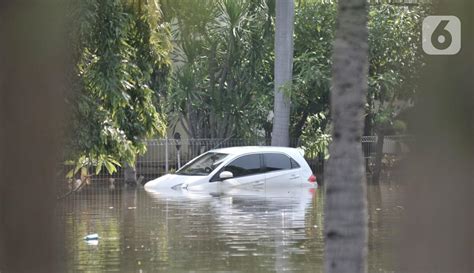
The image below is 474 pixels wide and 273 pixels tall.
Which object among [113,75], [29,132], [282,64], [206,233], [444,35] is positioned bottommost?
[206,233]

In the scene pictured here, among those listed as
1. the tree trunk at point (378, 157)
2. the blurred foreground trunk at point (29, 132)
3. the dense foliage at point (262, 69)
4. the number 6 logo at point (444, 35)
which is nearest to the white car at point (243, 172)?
the dense foliage at point (262, 69)

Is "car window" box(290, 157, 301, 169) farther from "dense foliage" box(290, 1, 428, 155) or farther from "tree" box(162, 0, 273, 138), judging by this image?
"tree" box(162, 0, 273, 138)

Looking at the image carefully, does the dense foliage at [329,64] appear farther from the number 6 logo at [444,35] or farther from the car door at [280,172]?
the number 6 logo at [444,35]

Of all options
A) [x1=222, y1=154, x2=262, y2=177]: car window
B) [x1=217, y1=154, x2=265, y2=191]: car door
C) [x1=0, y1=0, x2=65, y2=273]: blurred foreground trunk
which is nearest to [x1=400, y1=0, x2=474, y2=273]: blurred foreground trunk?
[x1=0, y1=0, x2=65, y2=273]: blurred foreground trunk

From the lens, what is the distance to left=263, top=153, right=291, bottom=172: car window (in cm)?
2281

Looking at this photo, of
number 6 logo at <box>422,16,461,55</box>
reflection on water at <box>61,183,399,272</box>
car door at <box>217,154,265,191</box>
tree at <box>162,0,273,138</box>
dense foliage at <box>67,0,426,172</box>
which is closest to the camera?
number 6 logo at <box>422,16,461,55</box>

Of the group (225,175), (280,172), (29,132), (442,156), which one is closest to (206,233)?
(225,175)

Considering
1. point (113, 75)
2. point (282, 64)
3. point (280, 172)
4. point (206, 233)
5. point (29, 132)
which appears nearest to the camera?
point (29, 132)

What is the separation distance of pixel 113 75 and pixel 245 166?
9.81 metres

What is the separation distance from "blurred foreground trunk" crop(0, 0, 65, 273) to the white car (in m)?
14.6

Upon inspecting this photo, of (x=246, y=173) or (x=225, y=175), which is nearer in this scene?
(x=225, y=175)

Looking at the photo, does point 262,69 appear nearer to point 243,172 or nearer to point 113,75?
point 243,172

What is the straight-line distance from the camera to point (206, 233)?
15.6 m

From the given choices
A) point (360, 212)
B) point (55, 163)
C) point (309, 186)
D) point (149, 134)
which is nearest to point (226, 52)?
point (309, 186)
